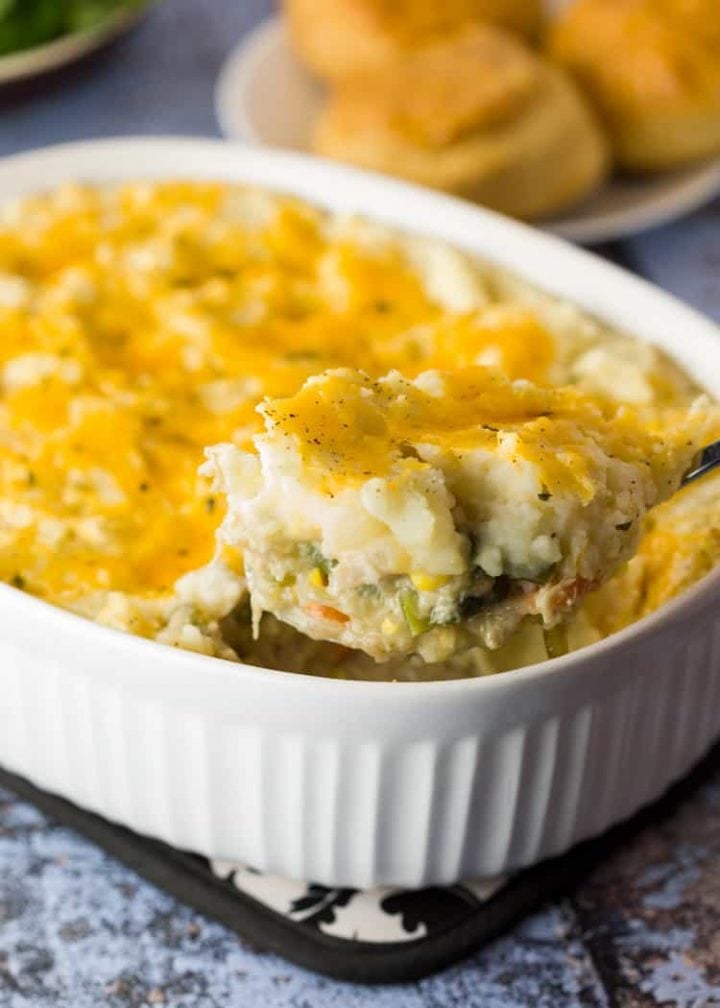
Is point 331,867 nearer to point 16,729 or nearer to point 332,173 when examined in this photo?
point 16,729

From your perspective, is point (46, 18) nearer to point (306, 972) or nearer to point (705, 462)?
point (705, 462)

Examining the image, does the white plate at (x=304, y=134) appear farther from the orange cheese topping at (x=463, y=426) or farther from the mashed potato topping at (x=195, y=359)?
the orange cheese topping at (x=463, y=426)

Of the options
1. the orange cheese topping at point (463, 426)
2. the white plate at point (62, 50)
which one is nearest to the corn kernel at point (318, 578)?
the orange cheese topping at point (463, 426)

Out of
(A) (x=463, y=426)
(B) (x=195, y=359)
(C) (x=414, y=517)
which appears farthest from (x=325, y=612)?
(B) (x=195, y=359)

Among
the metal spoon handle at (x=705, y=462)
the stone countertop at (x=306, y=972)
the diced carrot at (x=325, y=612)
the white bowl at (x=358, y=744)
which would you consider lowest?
the stone countertop at (x=306, y=972)

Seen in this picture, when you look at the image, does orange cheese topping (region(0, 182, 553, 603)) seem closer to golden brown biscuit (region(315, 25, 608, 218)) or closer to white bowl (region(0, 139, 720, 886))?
white bowl (region(0, 139, 720, 886))

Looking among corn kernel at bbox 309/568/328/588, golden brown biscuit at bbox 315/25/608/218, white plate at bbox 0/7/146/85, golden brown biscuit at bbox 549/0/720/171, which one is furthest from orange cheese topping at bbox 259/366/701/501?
white plate at bbox 0/7/146/85

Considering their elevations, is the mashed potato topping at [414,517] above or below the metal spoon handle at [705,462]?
above
